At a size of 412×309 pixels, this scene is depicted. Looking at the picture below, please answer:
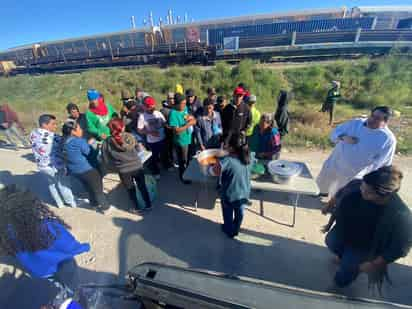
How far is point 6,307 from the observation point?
1.95 meters

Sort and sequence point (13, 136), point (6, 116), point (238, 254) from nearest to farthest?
point (238, 254) → point (6, 116) → point (13, 136)

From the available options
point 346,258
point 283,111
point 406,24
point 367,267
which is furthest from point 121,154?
point 406,24

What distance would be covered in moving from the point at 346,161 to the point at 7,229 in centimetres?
361

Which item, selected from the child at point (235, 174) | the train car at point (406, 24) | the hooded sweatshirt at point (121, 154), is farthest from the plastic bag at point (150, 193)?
the train car at point (406, 24)

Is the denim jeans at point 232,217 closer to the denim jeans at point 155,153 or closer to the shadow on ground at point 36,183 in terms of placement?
the denim jeans at point 155,153

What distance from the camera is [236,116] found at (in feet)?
12.0

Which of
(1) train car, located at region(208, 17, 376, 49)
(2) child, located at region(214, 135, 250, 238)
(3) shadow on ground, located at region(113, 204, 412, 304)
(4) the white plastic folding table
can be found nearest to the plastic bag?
(3) shadow on ground, located at region(113, 204, 412, 304)

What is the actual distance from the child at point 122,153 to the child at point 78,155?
0.29 metres

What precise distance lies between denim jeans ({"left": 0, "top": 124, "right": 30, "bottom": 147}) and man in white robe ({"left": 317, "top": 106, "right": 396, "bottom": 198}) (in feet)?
25.0

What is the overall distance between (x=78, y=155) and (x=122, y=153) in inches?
25.2

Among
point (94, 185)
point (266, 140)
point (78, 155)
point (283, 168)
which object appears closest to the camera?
point (283, 168)

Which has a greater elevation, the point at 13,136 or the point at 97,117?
the point at 97,117

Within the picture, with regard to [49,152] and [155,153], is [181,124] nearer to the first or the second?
[155,153]

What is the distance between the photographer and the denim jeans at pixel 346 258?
1711 mm
